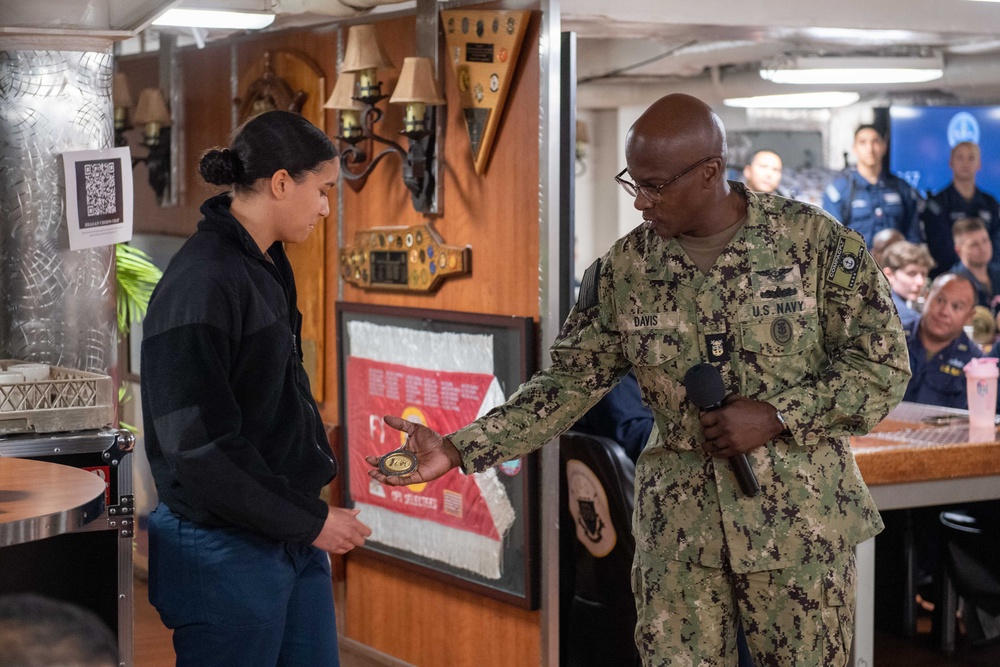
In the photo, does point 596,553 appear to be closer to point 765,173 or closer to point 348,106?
point 348,106

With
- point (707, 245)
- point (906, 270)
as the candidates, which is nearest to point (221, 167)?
point (707, 245)

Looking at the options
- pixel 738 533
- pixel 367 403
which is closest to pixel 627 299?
pixel 738 533

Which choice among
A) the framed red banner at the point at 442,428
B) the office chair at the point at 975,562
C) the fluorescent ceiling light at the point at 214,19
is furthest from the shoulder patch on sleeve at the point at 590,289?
the office chair at the point at 975,562

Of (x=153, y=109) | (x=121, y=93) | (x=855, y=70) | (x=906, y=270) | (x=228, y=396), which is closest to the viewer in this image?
(x=228, y=396)

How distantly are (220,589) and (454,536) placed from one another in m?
1.92

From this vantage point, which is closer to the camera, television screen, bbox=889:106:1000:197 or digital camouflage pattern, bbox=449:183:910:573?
digital camouflage pattern, bbox=449:183:910:573

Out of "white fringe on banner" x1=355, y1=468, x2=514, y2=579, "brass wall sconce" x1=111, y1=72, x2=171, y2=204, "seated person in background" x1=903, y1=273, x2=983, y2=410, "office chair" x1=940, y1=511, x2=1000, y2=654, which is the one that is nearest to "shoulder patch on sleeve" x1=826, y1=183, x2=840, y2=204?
"seated person in background" x1=903, y1=273, x2=983, y2=410

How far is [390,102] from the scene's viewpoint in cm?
414

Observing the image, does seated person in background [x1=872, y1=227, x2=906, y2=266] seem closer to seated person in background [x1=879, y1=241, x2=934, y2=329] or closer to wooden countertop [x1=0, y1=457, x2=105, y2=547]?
seated person in background [x1=879, y1=241, x2=934, y2=329]

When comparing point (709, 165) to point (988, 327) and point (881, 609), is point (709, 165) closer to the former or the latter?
point (881, 609)

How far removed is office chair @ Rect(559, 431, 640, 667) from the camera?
3850mm

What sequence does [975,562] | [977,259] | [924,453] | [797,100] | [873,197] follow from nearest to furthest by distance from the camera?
1. [924,453]
2. [975,562]
3. [977,259]
4. [797,100]
5. [873,197]

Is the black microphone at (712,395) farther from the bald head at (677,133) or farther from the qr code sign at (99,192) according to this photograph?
the qr code sign at (99,192)

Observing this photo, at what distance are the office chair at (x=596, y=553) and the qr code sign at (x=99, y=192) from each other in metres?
1.56
